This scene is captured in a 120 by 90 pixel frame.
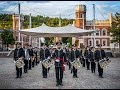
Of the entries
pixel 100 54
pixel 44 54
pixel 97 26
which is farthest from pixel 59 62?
pixel 97 26

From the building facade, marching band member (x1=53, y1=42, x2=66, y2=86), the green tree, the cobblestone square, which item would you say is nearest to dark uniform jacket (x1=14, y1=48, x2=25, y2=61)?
the cobblestone square

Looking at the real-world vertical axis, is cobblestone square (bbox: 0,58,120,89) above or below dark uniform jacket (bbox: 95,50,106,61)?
below

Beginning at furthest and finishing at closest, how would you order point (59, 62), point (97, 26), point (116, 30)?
point (97, 26)
point (116, 30)
point (59, 62)

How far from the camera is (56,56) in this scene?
1386 centimetres

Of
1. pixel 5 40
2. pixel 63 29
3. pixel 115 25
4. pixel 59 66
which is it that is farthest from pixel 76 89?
pixel 5 40

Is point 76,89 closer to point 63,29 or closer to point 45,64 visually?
point 45,64

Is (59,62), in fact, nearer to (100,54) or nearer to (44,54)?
(44,54)

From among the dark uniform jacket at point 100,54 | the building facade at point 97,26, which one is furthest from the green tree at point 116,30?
the dark uniform jacket at point 100,54

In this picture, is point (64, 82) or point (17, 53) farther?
point (17, 53)

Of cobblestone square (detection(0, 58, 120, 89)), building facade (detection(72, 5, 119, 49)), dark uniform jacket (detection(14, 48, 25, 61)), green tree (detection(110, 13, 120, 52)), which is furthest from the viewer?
building facade (detection(72, 5, 119, 49))

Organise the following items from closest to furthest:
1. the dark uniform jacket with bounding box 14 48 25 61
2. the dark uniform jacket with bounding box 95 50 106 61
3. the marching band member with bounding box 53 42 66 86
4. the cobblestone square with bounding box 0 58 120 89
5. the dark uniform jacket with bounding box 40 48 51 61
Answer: the cobblestone square with bounding box 0 58 120 89
the marching band member with bounding box 53 42 66 86
the dark uniform jacket with bounding box 40 48 51 61
the dark uniform jacket with bounding box 14 48 25 61
the dark uniform jacket with bounding box 95 50 106 61

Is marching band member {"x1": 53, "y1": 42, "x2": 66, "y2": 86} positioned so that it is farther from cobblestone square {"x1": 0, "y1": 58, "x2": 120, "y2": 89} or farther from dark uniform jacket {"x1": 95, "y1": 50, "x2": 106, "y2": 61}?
dark uniform jacket {"x1": 95, "y1": 50, "x2": 106, "y2": 61}

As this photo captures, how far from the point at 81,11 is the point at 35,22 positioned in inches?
785

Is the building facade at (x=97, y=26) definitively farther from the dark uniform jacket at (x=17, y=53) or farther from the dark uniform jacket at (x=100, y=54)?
the dark uniform jacket at (x=17, y=53)
